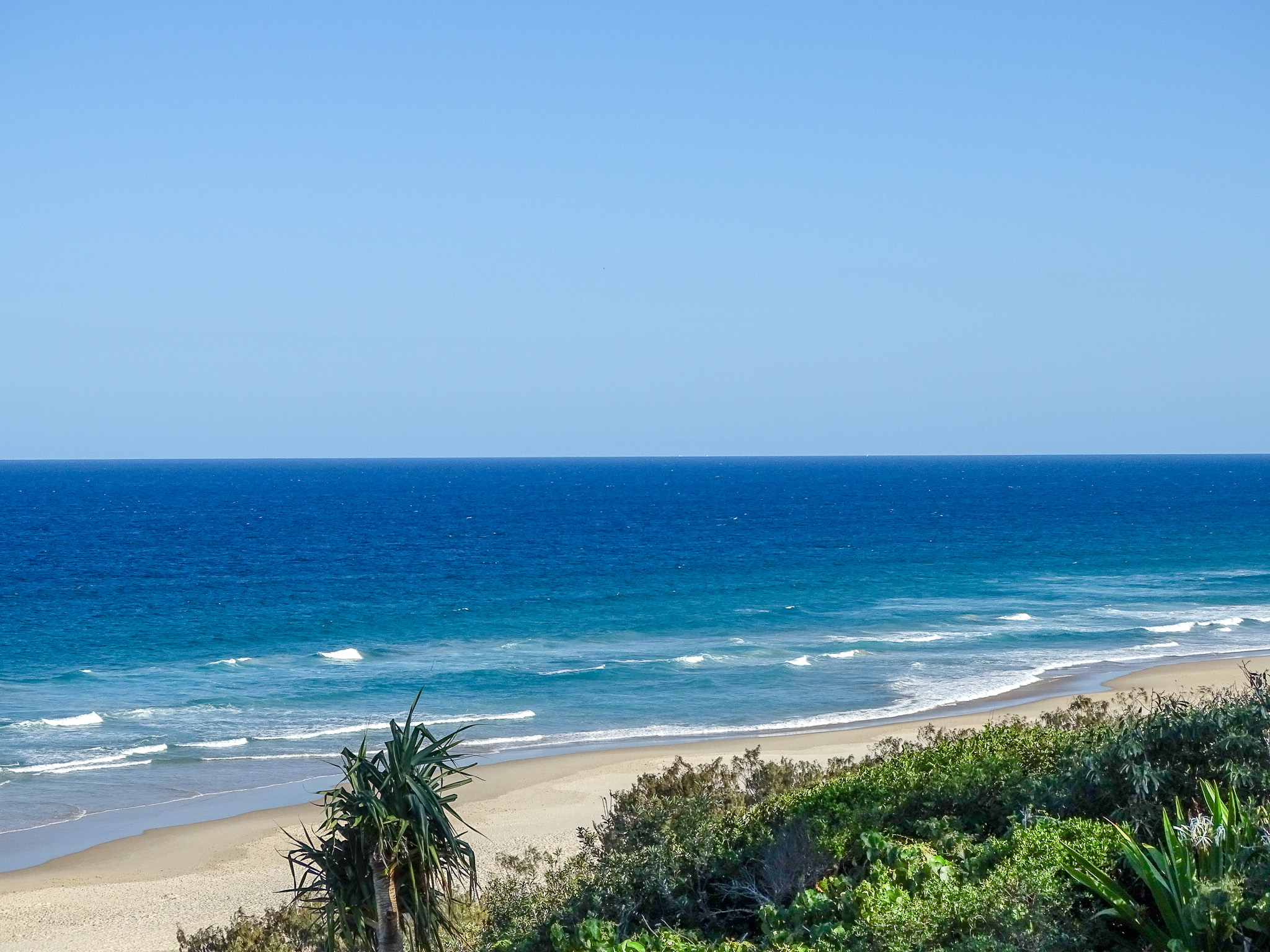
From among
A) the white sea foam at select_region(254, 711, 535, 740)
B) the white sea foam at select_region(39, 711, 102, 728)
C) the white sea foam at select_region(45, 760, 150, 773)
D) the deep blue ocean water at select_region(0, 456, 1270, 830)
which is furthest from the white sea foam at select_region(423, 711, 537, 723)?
the white sea foam at select_region(39, 711, 102, 728)

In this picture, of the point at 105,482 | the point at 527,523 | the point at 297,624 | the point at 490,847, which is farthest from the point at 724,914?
the point at 105,482

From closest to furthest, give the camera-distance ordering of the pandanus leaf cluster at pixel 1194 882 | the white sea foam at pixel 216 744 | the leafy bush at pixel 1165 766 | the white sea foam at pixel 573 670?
the pandanus leaf cluster at pixel 1194 882 < the leafy bush at pixel 1165 766 < the white sea foam at pixel 216 744 < the white sea foam at pixel 573 670

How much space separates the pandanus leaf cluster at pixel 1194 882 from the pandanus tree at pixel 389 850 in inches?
219

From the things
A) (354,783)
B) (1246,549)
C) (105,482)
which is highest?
(105,482)

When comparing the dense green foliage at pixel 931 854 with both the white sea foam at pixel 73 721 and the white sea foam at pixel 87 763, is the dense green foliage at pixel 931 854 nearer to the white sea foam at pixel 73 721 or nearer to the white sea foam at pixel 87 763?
the white sea foam at pixel 87 763

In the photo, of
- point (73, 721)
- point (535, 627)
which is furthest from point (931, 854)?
point (535, 627)

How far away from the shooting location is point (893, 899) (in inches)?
368

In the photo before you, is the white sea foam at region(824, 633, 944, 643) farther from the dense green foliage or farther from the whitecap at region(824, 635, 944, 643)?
the dense green foliage

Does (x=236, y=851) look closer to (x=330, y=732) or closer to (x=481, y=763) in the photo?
Result: (x=481, y=763)

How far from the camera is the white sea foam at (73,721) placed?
3070 centimetres

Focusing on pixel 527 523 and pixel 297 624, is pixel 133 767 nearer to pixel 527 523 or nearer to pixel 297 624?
pixel 297 624

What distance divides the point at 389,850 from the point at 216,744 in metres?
21.3

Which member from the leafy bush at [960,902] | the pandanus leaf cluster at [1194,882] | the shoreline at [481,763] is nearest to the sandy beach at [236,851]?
the shoreline at [481,763]

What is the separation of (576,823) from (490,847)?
6.76ft
